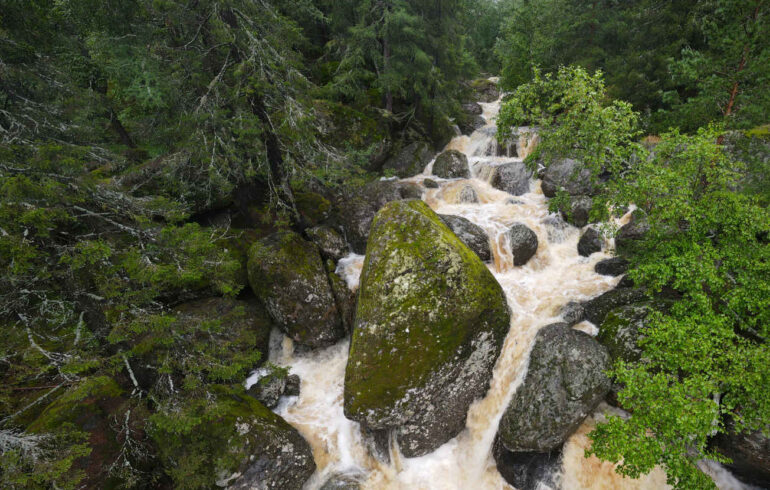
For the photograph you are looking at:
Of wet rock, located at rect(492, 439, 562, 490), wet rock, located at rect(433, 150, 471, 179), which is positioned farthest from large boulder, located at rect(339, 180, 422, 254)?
wet rock, located at rect(492, 439, 562, 490)

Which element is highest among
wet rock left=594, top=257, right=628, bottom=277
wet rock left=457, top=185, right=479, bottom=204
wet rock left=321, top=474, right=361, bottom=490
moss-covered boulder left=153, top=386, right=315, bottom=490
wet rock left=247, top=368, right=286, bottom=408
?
wet rock left=457, top=185, right=479, bottom=204

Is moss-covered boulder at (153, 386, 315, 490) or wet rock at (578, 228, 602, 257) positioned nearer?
moss-covered boulder at (153, 386, 315, 490)

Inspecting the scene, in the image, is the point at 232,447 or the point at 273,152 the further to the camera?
the point at 273,152

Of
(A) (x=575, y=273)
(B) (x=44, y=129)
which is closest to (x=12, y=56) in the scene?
(B) (x=44, y=129)

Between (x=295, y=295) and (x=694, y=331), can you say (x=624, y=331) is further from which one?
(x=295, y=295)

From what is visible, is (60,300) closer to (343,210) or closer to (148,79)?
A: (148,79)

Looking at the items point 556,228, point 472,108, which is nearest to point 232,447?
point 556,228

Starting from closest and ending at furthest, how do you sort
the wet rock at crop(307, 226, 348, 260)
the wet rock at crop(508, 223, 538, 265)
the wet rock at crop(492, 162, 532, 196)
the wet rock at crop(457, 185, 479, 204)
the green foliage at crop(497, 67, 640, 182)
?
the green foliage at crop(497, 67, 640, 182)
the wet rock at crop(508, 223, 538, 265)
the wet rock at crop(307, 226, 348, 260)
the wet rock at crop(457, 185, 479, 204)
the wet rock at crop(492, 162, 532, 196)

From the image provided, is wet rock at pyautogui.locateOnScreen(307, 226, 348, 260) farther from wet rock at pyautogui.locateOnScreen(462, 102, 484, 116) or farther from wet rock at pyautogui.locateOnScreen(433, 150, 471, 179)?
wet rock at pyautogui.locateOnScreen(462, 102, 484, 116)
